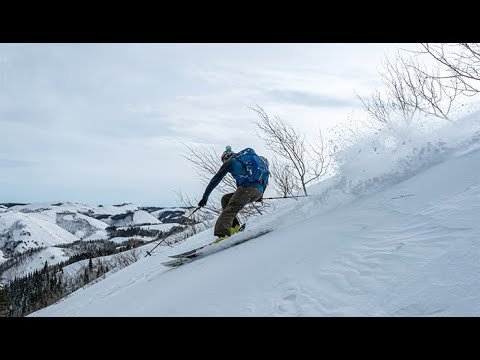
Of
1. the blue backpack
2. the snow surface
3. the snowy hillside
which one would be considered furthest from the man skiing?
the snow surface

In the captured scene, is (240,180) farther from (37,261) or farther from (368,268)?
(37,261)

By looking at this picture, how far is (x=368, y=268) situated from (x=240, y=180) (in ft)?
13.3

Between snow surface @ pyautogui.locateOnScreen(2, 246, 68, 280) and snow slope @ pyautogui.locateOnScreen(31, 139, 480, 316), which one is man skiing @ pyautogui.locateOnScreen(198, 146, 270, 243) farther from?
snow surface @ pyautogui.locateOnScreen(2, 246, 68, 280)

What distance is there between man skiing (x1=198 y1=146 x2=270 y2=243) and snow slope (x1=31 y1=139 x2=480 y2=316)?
5.85ft

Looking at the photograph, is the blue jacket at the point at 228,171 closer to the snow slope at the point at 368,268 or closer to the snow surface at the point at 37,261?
the snow slope at the point at 368,268

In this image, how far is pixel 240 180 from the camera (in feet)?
23.2

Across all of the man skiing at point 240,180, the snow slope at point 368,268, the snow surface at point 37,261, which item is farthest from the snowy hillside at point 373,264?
the snow surface at point 37,261

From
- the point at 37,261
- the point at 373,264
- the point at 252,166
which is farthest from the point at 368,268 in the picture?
the point at 37,261

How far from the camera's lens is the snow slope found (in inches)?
106

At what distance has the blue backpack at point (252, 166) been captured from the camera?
273 inches
